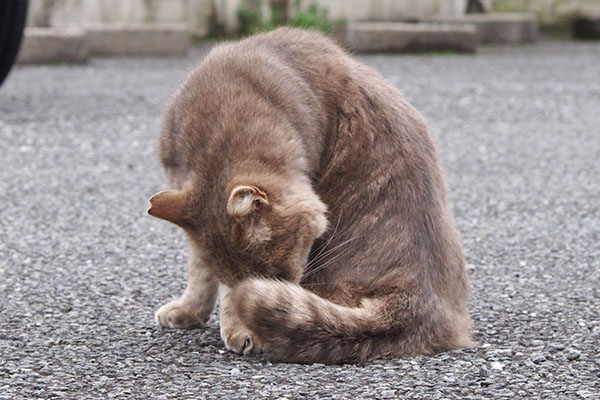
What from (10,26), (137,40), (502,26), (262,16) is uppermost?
(10,26)

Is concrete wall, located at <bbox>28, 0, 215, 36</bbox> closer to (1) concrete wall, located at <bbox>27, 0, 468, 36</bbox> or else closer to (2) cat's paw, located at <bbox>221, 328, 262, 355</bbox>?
(1) concrete wall, located at <bbox>27, 0, 468, 36</bbox>

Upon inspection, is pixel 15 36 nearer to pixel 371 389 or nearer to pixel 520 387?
pixel 371 389

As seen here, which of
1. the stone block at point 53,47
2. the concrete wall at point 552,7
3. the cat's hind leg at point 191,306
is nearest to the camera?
the cat's hind leg at point 191,306

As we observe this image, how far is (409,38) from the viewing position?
1219cm

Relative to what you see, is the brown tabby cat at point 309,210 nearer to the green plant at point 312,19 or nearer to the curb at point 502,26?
the green plant at point 312,19

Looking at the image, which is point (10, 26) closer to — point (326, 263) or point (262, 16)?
point (326, 263)

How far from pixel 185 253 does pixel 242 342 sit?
158cm

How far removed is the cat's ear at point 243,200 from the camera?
108 inches

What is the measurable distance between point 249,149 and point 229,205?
29 cm

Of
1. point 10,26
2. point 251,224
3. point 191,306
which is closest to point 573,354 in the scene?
point 251,224

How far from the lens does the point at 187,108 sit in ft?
10.4

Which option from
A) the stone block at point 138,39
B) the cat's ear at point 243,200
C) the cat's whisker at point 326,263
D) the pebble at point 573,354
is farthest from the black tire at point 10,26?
the stone block at point 138,39

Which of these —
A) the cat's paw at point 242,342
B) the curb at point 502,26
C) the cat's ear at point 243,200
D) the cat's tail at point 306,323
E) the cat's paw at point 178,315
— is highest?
the cat's ear at point 243,200

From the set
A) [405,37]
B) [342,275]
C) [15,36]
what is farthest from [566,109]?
[15,36]
